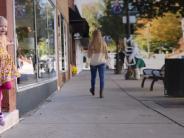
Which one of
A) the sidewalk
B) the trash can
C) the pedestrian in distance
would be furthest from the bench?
the pedestrian in distance

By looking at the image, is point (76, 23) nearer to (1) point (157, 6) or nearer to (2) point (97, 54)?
(1) point (157, 6)

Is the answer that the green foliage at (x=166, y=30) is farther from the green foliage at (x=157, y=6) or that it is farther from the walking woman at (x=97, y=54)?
the walking woman at (x=97, y=54)

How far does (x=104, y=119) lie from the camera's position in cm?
1078

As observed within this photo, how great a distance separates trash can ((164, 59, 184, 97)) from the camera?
51.3ft

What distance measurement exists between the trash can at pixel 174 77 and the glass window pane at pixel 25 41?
4.04m

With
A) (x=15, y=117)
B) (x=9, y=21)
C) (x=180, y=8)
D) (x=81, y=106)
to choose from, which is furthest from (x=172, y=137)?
(x=180, y=8)

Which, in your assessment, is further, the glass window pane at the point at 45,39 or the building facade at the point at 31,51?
the glass window pane at the point at 45,39

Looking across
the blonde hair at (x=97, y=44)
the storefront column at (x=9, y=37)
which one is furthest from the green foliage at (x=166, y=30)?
the storefront column at (x=9, y=37)

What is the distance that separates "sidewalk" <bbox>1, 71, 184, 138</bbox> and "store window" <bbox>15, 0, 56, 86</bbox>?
811mm

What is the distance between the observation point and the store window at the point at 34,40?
38.7 ft

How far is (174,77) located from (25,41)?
16.3 ft

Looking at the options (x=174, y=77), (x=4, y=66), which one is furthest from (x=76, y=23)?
(x=4, y=66)

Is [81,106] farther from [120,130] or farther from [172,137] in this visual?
[172,137]

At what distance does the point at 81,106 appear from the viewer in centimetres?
1331
